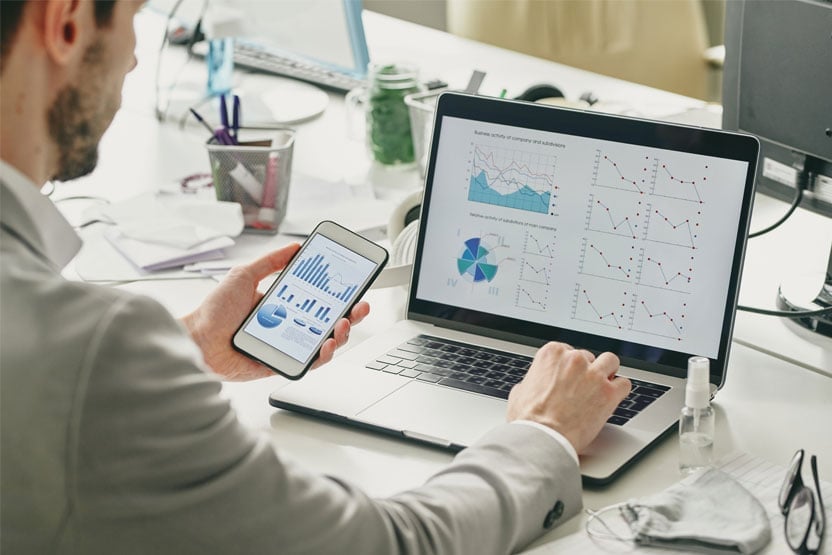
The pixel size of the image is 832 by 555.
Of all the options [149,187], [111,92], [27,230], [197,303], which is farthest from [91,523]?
[149,187]

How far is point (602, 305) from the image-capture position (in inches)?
49.0

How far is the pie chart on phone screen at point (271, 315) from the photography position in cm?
127

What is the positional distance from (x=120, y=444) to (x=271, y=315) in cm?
51

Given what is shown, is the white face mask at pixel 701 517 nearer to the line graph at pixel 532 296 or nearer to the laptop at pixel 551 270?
the laptop at pixel 551 270

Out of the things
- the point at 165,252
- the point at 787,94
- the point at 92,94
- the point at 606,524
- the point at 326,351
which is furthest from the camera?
the point at 165,252

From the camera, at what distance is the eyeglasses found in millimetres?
931

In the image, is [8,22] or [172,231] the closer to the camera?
[8,22]

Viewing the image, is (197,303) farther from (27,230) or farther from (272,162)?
(27,230)

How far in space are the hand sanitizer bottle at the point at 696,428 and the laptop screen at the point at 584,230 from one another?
0.40 feet

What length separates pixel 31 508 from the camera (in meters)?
0.77

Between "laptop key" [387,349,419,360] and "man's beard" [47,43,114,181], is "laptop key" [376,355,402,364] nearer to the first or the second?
"laptop key" [387,349,419,360]

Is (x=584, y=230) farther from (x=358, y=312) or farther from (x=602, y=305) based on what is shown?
(x=358, y=312)

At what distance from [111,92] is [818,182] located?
3.13 ft

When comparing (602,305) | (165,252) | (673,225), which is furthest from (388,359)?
(165,252)
